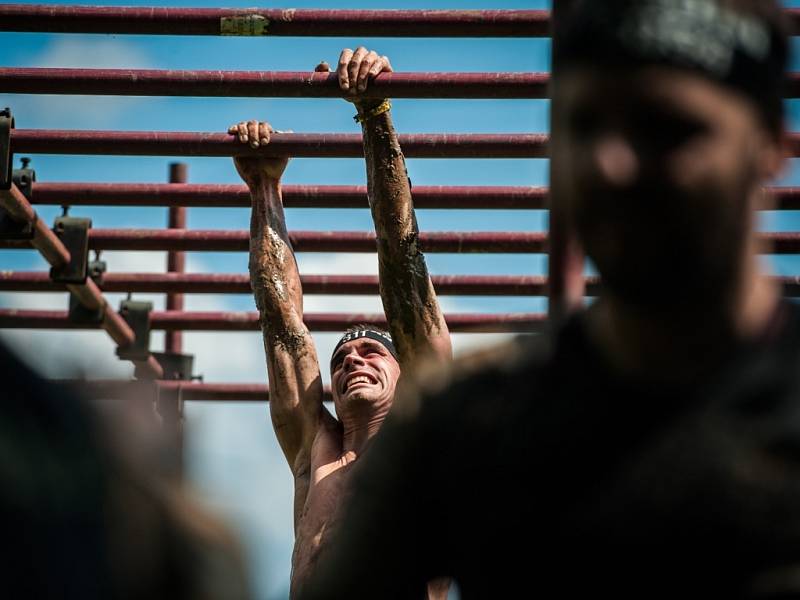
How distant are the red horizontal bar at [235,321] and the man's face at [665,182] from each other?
4389 mm

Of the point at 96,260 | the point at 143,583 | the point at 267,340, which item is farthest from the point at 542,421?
the point at 96,260

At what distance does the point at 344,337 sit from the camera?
510 centimetres

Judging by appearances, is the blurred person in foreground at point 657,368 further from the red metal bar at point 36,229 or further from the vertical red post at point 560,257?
the red metal bar at point 36,229

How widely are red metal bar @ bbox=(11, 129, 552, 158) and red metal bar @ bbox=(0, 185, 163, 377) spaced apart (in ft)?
0.75

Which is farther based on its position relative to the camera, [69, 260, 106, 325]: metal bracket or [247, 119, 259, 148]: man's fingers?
[69, 260, 106, 325]: metal bracket

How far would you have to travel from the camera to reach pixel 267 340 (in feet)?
16.7

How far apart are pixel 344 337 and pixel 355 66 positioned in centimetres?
114

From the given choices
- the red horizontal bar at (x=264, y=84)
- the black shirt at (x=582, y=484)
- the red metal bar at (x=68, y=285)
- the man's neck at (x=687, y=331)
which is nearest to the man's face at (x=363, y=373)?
the red horizontal bar at (x=264, y=84)

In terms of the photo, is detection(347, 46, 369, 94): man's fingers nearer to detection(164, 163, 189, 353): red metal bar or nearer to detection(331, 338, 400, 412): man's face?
detection(331, 338, 400, 412): man's face

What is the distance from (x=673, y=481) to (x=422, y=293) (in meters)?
3.26

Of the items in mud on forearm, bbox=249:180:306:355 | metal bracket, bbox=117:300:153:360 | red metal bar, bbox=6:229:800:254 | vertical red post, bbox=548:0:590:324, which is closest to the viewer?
vertical red post, bbox=548:0:590:324

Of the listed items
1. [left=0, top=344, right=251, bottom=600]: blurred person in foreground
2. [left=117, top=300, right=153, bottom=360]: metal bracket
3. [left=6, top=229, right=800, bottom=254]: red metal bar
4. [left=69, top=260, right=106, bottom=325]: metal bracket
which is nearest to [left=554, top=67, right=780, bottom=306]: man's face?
[left=0, top=344, right=251, bottom=600]: blurred person in foreground

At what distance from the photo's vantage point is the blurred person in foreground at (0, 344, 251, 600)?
922 millimetres

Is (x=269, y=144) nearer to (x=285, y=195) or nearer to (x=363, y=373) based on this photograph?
(x=285, y=195)
